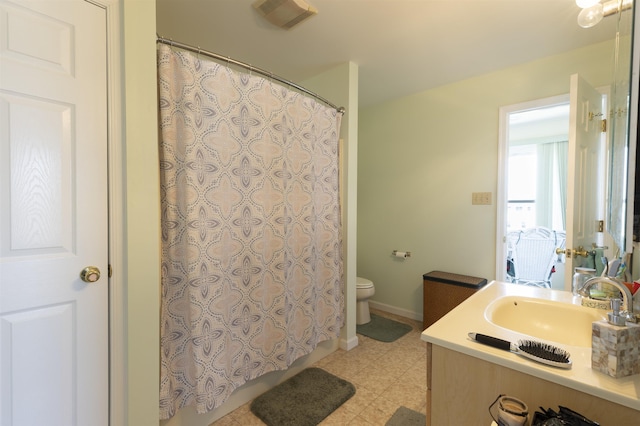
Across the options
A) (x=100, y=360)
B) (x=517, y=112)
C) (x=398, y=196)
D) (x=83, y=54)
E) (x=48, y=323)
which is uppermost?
(x=517, y=112)

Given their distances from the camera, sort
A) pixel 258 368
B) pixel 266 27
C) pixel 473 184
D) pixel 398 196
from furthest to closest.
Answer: pixel 398 196, pixel 473 184, pixel 266 27, pixel 258 368

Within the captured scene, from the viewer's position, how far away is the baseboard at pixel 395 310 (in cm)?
303

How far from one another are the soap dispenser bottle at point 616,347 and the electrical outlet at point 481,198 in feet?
6.55

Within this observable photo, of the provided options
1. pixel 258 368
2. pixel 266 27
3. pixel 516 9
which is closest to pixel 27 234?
pixel 258 368

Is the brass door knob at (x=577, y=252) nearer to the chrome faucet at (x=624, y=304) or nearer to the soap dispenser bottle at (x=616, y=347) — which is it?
the chrome faucet at (x=624, y=304)

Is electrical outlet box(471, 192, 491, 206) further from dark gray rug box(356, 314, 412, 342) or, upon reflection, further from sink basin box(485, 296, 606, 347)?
sink basin box(485, 296, 606, 347)

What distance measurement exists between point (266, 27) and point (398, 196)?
2.03 metres

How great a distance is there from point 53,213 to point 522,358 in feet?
5.36

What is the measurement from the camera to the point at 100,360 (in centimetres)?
118

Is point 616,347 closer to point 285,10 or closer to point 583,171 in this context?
point 583,171

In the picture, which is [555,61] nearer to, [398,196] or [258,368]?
[398,196]

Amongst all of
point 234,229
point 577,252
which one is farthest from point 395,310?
point 234,229

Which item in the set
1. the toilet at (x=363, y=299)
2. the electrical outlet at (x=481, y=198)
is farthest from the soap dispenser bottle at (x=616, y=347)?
the toilet at (x=363, y=299)

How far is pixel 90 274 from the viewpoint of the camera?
1.13 meters
